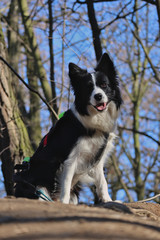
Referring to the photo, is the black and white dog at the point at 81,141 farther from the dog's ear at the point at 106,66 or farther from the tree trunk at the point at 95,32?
the tree trunk at the point at 95,32

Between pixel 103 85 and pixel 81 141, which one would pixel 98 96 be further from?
pixel 81 141

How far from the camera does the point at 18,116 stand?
6.32m

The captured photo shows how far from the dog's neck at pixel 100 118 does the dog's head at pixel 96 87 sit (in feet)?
0.13

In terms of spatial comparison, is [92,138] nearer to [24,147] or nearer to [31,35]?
[24,147]

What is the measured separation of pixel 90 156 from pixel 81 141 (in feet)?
0.99

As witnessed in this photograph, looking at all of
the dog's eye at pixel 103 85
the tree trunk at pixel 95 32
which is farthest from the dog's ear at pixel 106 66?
the tree trunk at pixel 95 32

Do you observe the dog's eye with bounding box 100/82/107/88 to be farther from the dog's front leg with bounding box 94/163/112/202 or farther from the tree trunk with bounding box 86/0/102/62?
the tree trunk with bounding box 86/0/102/62

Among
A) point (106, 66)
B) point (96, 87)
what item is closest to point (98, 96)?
point (96, 87)

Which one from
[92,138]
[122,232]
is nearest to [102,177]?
[92,138]

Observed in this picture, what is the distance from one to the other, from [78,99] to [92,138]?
1.72ft

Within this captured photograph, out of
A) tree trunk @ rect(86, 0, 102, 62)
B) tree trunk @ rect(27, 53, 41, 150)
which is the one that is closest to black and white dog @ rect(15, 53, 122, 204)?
tree trunk @ rect(86, 0, 102, 62)

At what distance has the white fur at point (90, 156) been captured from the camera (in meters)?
4.20

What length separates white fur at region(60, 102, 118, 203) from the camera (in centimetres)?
420

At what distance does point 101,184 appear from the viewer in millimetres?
4523
